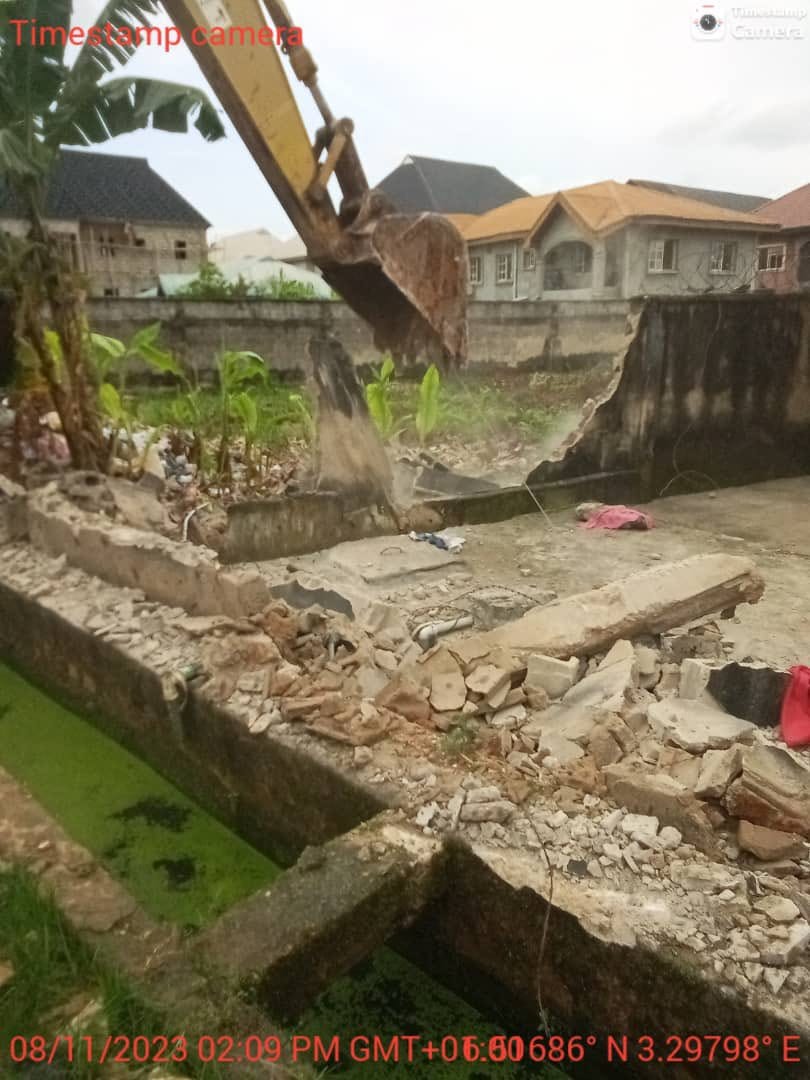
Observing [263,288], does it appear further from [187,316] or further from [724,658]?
[724,658]

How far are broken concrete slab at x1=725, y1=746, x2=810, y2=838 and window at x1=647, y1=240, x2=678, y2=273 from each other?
1102cm

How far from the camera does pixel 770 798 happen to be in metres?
2.20

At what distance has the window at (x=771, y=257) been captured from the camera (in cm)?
1207

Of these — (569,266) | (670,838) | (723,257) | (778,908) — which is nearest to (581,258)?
(569,266)

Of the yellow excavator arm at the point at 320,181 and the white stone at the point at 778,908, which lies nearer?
the white stone at the point at 778,908

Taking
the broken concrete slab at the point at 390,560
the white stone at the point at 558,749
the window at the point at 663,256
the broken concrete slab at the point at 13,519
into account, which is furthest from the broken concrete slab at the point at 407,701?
the window at the point at 663,256

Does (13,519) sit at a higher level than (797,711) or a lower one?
higher

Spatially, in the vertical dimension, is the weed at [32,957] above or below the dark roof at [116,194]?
below

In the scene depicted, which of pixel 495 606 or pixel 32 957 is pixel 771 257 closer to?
pixel 495 606

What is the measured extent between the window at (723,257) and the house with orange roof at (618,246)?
0.05ft

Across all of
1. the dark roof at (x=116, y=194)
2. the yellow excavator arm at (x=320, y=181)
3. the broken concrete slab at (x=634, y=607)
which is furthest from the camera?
the dark roof at (x=116, y=194)

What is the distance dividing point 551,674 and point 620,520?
367 centimetres

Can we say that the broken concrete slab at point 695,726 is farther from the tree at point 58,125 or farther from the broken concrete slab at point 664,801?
the tree at point 58,125

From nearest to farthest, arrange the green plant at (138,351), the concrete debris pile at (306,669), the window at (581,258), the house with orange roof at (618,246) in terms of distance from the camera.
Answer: the concrete debris pile at (306,669) → the green plant at (138,351) → the house with orange roof at (618,246) → the window at (581,258)
